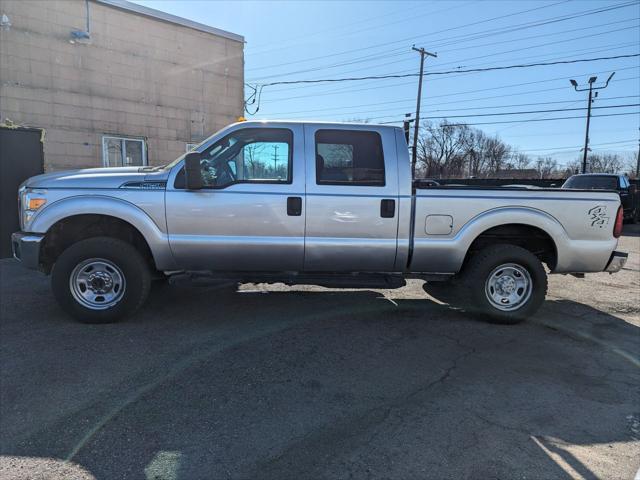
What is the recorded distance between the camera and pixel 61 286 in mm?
4734

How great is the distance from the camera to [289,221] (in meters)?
4.79

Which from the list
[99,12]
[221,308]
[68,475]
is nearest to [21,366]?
[68,475]

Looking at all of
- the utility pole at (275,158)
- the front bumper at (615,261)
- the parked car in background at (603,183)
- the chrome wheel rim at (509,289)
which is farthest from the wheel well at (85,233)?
the parked car in background at (603,183)

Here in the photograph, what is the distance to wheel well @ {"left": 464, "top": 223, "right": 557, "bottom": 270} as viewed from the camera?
5168 mm

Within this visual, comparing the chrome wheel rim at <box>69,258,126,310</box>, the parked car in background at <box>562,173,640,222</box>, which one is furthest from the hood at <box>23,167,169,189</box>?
the parked car in background at <box>562,173,640,222</box>

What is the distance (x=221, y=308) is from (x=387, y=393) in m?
2.75

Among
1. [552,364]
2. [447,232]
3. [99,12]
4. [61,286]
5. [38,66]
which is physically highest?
[99,12]

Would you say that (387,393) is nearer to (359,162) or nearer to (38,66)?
(359,162)

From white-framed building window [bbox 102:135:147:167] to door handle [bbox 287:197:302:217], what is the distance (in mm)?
9102

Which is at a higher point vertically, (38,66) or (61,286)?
(38,66)

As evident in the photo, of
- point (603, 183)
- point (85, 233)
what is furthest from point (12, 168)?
point (603, 183)

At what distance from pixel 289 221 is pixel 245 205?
0.49 m

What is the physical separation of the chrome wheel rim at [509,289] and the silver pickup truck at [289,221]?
47mm

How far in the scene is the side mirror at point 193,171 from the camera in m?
4.57
